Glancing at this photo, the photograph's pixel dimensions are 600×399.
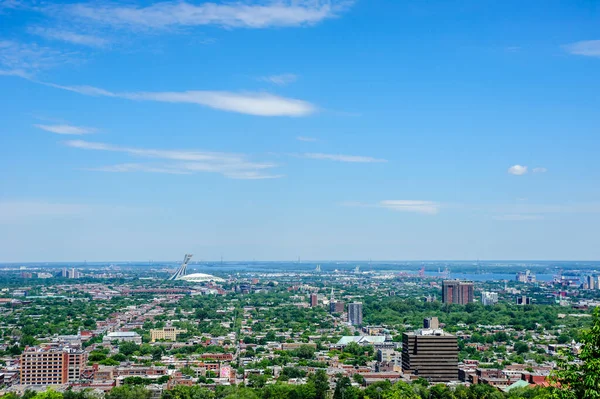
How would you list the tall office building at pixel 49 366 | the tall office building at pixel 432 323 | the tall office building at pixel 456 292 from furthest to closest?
the tall office building at pixel 456 292 < the tall office building at pixel 432 323 < the tall office building at pixel 49 366

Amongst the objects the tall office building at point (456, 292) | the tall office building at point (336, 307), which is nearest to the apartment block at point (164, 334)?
the tall office building at point (336, 307)

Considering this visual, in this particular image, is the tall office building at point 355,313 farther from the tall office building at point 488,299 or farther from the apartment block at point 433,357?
the apartment block at point 433,357

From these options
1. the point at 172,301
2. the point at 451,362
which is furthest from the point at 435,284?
the point at 451,362

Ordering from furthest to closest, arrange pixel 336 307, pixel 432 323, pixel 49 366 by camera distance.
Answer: pixel 336 307 < pixel 432 323 < pixel 49 366

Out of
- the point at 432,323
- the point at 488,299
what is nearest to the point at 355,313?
the point at 432,323

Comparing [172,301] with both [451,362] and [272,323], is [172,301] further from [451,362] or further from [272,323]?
[451,362]

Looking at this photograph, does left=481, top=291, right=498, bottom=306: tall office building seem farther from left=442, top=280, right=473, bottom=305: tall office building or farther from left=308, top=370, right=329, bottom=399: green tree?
left=308, top=370, right=329, bottom=399: green tree

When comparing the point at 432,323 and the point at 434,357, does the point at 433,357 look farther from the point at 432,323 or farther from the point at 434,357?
the point at 432,323
